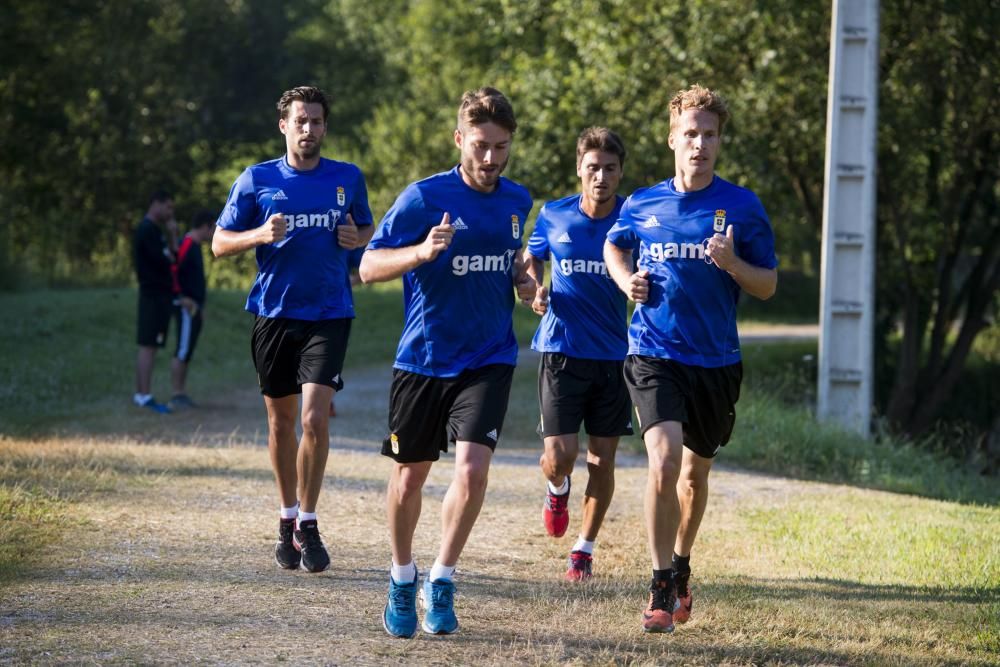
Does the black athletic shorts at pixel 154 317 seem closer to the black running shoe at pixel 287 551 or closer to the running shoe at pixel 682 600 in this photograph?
the black running shoe at pixel 287 551

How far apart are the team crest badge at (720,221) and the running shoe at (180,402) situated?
9462 millimetres

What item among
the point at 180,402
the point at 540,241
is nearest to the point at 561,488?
the point at 540,241

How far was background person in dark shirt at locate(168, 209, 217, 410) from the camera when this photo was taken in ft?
48.7

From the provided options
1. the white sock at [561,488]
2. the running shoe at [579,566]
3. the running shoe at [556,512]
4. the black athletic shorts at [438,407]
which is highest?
the black athletic shorts at [438,407]

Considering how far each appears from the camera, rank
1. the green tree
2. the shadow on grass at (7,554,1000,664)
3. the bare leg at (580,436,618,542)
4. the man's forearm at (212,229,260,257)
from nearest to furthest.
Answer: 1. the shadow on grass at (7,554,1000,664)
2. the man's forearm at (212,229,260,257)
3. the bare leg at (580,436,618,542)
4. the green tree

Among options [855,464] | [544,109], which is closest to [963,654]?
[855,464]

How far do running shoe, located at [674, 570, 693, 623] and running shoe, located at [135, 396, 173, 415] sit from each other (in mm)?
8916

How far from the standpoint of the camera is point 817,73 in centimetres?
1847

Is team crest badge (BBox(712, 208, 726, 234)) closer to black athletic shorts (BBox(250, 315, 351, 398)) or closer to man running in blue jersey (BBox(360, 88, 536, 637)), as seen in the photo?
man running in blue jersey (BBox(360, 88, 536, 637))

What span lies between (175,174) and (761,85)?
29.8 metres

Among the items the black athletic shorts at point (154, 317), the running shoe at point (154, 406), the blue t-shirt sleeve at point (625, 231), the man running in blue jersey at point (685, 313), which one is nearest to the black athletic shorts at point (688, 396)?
the man running in blue jersey at point (685, 313)

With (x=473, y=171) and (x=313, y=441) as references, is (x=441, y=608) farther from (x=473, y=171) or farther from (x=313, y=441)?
(x=473, y=171)

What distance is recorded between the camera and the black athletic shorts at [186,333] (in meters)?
14.8

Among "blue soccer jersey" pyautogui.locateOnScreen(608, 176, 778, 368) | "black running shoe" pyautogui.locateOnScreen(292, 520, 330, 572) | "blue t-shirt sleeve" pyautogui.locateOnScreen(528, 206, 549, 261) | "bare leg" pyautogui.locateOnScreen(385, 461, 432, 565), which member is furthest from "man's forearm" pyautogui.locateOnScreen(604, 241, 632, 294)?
"black running shoe" pyautogui.locateOnScreen(292, 520, 330, 572)
